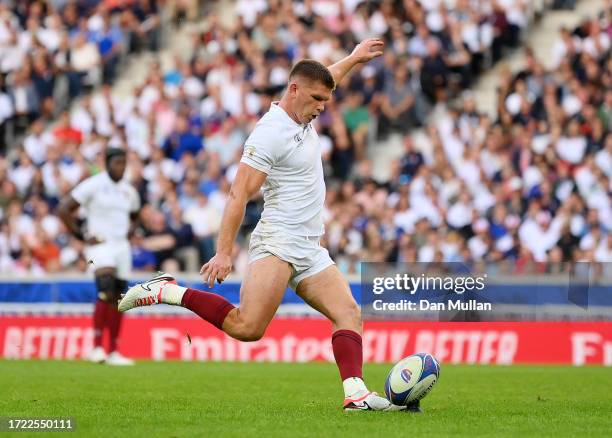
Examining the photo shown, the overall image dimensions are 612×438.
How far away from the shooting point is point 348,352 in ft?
31.3

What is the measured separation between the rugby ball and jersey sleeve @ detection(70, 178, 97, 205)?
7.47m

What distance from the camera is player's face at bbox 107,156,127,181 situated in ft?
53.4

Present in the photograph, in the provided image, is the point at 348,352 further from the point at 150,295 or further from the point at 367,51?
the point at 367,51

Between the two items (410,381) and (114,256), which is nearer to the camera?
(410,381)

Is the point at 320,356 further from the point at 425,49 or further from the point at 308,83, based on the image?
the point at 308,83

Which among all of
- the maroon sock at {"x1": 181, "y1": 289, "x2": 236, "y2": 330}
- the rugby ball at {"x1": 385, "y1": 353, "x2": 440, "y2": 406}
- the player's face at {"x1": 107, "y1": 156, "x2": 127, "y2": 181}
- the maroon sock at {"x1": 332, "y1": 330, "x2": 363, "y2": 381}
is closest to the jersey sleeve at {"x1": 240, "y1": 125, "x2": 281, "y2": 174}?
the maroon sock at {"x1": 181, "y1": 289, "x2": 236, "y2": 330}

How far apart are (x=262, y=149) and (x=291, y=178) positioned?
1.35ft

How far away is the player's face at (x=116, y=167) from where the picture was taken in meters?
16.3

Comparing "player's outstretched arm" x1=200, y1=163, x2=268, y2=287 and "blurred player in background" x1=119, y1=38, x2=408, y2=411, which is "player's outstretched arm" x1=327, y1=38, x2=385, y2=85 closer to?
"blurred player in background" x1=119, y1=38, x2=408, y2=411

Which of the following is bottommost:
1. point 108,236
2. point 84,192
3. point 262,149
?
point 262,149

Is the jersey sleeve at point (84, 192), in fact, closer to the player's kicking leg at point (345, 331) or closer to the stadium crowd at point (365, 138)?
the stadium crowd at point (365, 138)

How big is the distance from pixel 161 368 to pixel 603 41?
395 inches

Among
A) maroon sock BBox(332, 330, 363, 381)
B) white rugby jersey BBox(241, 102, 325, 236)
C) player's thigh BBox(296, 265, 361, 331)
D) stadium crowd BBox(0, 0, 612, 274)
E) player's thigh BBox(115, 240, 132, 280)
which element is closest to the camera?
white rugby jersey BBox(241, 102, 325, 236)

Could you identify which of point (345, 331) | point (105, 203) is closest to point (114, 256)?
point (105, 203)
